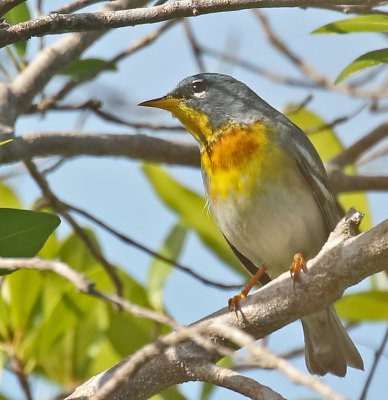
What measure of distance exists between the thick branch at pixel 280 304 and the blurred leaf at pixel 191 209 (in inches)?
80.1

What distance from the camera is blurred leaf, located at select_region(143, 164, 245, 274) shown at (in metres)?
5.32

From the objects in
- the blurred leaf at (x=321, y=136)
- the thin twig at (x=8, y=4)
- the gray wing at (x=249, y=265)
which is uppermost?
the thin twig at (x=8, y=4)

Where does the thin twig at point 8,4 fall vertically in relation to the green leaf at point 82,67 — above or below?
above

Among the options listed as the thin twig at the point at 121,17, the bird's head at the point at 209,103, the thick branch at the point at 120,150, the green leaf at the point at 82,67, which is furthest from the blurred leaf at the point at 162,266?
the thin twig at the point at 121,17

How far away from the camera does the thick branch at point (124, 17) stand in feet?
8.75

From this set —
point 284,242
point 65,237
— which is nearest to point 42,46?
point 65,237

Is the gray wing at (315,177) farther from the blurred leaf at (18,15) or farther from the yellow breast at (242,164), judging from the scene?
the blurred leaf at (18,15)

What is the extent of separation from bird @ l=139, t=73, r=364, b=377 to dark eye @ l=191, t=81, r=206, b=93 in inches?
14.1

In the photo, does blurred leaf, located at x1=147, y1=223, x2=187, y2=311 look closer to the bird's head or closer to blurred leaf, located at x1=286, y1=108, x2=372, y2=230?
the bird's head

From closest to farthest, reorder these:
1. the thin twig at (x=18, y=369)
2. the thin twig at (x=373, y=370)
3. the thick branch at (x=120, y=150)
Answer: the thin twig at (x=373, y=370), the thin twig at (x=18, y=369), the thick branch at (x=120, y=150)

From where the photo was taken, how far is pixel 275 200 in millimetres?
4500

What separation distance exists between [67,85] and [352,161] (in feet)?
6.60

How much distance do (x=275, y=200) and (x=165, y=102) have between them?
1.05m

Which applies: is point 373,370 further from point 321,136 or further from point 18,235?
point 321,136
